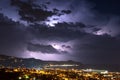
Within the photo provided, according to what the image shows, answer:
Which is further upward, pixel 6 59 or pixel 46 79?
pixel 6 59

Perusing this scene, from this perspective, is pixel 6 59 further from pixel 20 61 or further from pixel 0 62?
pixel 20 61

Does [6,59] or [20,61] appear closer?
[6,59]

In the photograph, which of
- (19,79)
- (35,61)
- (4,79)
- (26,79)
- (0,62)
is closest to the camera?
(4,79)

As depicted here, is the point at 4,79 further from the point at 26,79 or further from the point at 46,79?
the point at 46,79

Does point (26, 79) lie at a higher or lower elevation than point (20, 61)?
lower

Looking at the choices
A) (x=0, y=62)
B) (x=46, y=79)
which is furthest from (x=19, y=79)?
(x=0, y=62)

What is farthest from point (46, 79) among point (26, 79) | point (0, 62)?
point (0, 62)

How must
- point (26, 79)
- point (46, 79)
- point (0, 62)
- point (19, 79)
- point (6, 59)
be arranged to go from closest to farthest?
point (19, 79) → point (26, 79) → point (46, 79) → point (0, 62) → point (6, 59)

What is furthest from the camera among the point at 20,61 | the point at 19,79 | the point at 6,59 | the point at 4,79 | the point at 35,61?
the point at 35,61

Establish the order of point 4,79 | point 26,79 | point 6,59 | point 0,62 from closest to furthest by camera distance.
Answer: point 4,79 → point 26,79 → point 0,62 → point 6,59
